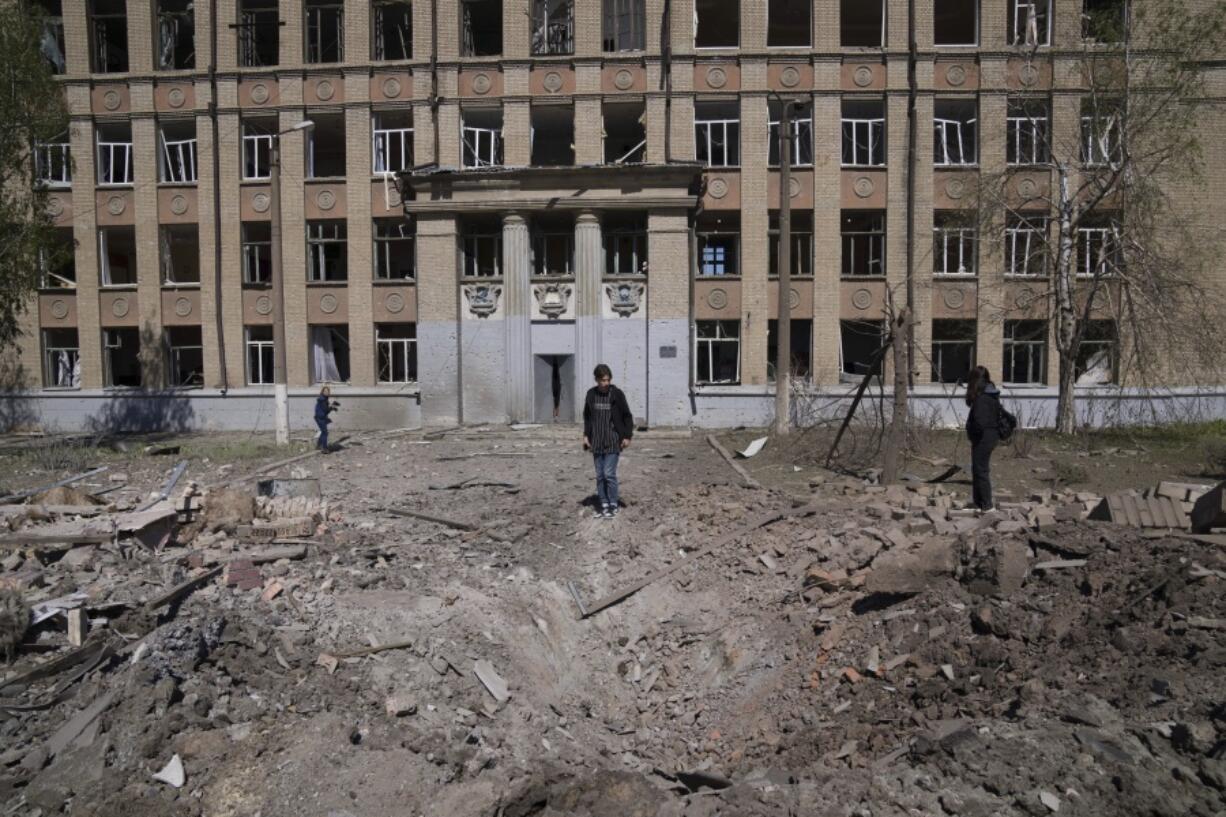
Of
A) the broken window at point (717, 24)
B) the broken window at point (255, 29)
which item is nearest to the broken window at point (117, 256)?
the broken window at point (255, 29)

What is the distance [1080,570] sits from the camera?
6172mm

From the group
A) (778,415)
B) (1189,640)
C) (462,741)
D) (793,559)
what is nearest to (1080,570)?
(1189,640)

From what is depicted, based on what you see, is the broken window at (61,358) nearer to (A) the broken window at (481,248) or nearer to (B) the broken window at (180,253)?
(B) the broken window at (180,253)

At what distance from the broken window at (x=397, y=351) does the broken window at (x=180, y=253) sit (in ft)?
24.0

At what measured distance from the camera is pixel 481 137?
24.2 metres

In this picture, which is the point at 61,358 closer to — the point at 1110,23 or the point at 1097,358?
the point at 1110,23

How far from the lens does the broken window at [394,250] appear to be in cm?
2430

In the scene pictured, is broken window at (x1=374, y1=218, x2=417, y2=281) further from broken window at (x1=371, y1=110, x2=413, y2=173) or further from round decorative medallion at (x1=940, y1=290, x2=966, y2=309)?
round decorative medallion at (x1=940, y1=290, x2=966, y2=309)

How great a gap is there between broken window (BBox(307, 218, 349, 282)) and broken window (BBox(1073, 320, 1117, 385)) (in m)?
23.6

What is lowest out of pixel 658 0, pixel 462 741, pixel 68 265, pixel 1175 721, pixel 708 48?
pixel 462 741

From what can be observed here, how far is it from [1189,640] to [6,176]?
25.4 metres

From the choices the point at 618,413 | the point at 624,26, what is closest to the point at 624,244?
the point at 624,26

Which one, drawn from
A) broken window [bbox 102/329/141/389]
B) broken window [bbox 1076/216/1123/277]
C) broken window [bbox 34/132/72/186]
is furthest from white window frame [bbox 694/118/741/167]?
broken window [bbox 102/329/141/389]

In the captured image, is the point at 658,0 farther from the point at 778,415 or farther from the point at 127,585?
the point at 127,585
